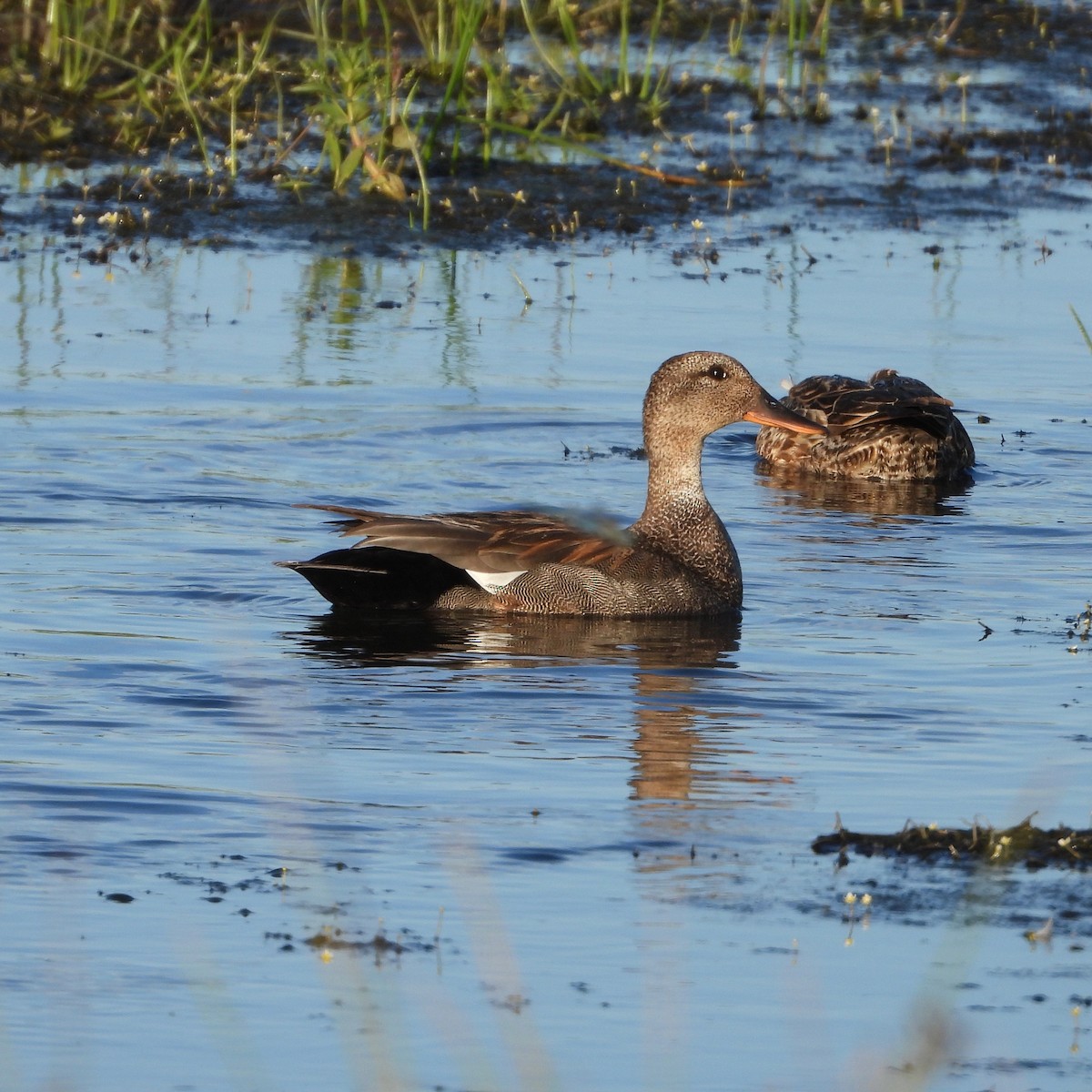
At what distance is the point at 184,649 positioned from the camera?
8.45 m

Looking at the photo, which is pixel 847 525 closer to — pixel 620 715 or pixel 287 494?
pixel 287 494

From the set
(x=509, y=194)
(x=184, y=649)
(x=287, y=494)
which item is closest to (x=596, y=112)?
(x=509, y=194)

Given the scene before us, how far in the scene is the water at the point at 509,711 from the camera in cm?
526

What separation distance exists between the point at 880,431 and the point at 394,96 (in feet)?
15.5

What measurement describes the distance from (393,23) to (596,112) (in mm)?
2977

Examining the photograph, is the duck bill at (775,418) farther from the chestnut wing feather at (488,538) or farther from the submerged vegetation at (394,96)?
the submerged vegetation at (394,96)

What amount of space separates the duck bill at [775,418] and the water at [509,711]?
562 millimetres

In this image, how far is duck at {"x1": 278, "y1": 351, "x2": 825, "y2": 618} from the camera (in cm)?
912

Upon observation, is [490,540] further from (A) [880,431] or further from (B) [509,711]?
(A) [880,431]

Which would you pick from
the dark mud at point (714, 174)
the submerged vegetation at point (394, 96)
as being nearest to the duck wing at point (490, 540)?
the submerged vegetation at point (394, 96)

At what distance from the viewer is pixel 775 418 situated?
33.0 ft

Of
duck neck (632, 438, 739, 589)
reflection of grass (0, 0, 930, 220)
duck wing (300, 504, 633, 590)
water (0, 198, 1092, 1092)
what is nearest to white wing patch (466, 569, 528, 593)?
duck wing (300, 504, 633, 590)

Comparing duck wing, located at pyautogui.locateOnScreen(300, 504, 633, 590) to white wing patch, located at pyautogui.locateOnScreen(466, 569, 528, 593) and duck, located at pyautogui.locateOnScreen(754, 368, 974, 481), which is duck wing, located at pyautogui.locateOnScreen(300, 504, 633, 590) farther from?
duck, located at pyautogui.locateOnScreen(754, 368, 974, 481)

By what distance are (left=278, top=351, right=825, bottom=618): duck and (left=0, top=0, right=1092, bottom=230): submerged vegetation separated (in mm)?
5940
